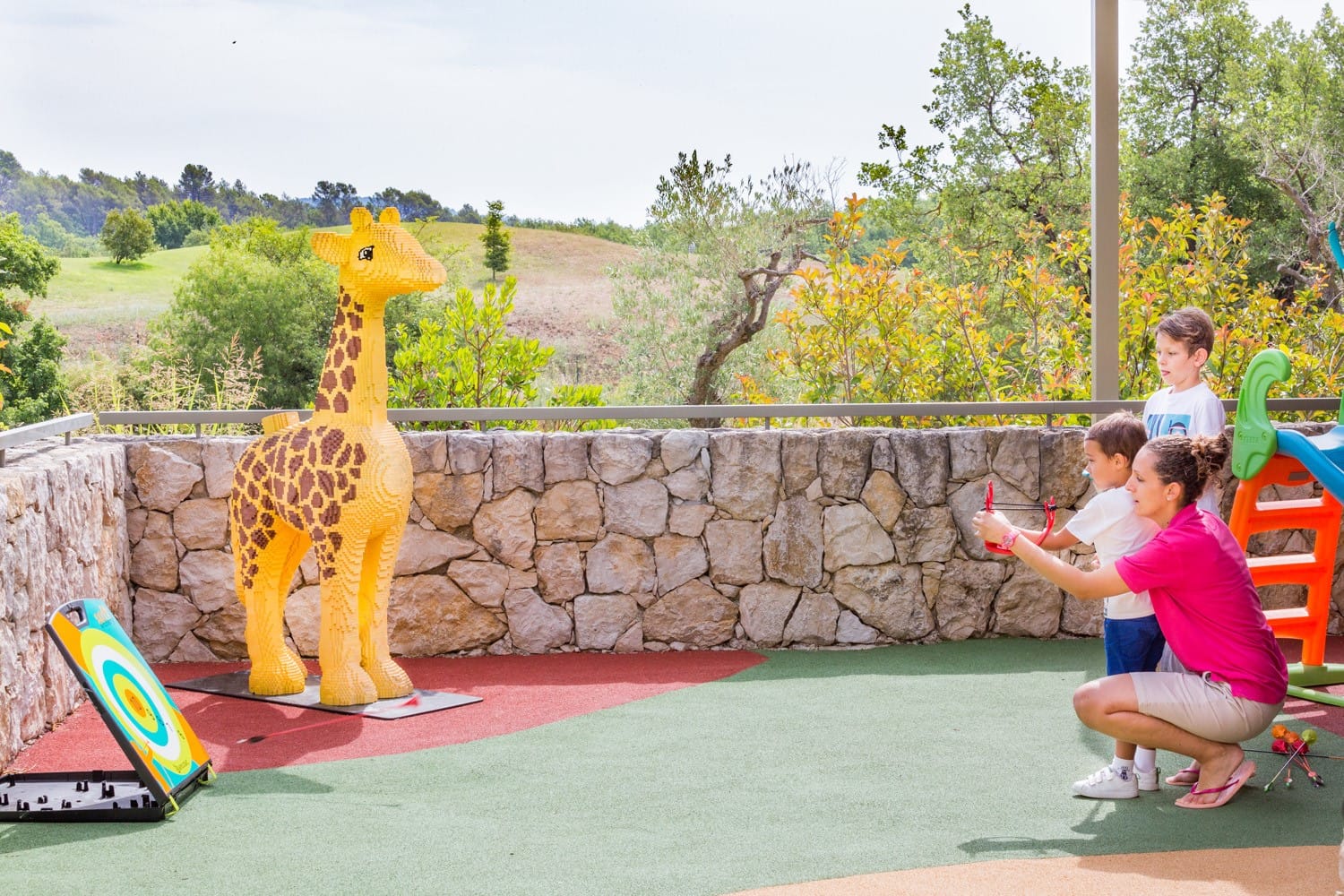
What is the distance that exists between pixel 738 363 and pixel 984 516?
756 centimetres

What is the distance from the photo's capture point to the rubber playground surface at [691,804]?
2.86 m

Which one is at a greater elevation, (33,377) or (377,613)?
(33,377)

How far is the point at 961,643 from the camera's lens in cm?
551

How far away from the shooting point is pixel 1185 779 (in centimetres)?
348

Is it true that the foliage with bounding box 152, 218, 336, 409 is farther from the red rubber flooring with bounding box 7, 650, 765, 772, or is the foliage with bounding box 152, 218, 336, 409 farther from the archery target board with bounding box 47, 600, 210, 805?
the archery target board with bounding box 47, 600, 210, 805

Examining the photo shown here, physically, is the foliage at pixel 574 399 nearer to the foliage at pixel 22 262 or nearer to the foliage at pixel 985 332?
the foliage at pixel 985 332

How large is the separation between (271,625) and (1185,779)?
3276mm

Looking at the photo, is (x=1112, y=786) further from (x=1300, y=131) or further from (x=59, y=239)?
(x=59, y=239)

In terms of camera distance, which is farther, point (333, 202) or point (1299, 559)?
point (333, 202)

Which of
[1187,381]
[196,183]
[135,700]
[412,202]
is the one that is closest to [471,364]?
[135,700]

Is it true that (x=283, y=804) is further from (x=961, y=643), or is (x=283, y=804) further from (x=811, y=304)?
(x=811, y=304)

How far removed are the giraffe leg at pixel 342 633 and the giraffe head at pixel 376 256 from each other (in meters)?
0.95

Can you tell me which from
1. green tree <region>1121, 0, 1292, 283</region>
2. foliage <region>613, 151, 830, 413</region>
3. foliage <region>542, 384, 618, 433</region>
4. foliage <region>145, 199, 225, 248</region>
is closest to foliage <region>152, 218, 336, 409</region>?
foliage <region>145, 199, 225, 248</region>

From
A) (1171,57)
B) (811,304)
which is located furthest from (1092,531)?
(1171,57)
